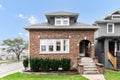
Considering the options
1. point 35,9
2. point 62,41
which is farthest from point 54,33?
point 35,9

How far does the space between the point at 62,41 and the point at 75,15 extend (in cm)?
352

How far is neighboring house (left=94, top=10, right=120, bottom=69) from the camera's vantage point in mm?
25141

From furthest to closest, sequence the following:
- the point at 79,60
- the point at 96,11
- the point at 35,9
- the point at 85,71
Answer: the point at 35,9 < the point at 96,11 < the point at 79,60 < the point at 85,71

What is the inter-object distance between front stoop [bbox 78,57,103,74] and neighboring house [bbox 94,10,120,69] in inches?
113

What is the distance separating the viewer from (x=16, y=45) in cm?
6269

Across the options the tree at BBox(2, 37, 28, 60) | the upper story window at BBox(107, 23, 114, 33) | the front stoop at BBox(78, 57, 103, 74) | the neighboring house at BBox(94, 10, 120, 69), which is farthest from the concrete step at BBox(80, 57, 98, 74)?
the tree at BBox(2, 37, 28, 60)

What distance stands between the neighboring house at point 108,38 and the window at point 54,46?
14.7 feet

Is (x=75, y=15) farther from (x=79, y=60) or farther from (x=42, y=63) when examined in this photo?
(x=42, y=63)

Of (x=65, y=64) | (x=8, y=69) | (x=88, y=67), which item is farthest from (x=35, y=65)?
(x=8, y=69)

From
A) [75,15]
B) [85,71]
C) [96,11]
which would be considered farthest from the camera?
[96,11]

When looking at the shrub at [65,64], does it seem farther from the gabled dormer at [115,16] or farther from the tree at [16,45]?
the tree at [16,45]

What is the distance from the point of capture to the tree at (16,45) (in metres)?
61.8

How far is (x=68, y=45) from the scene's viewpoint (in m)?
24.2

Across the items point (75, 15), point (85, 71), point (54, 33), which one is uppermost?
point (75, 15)
